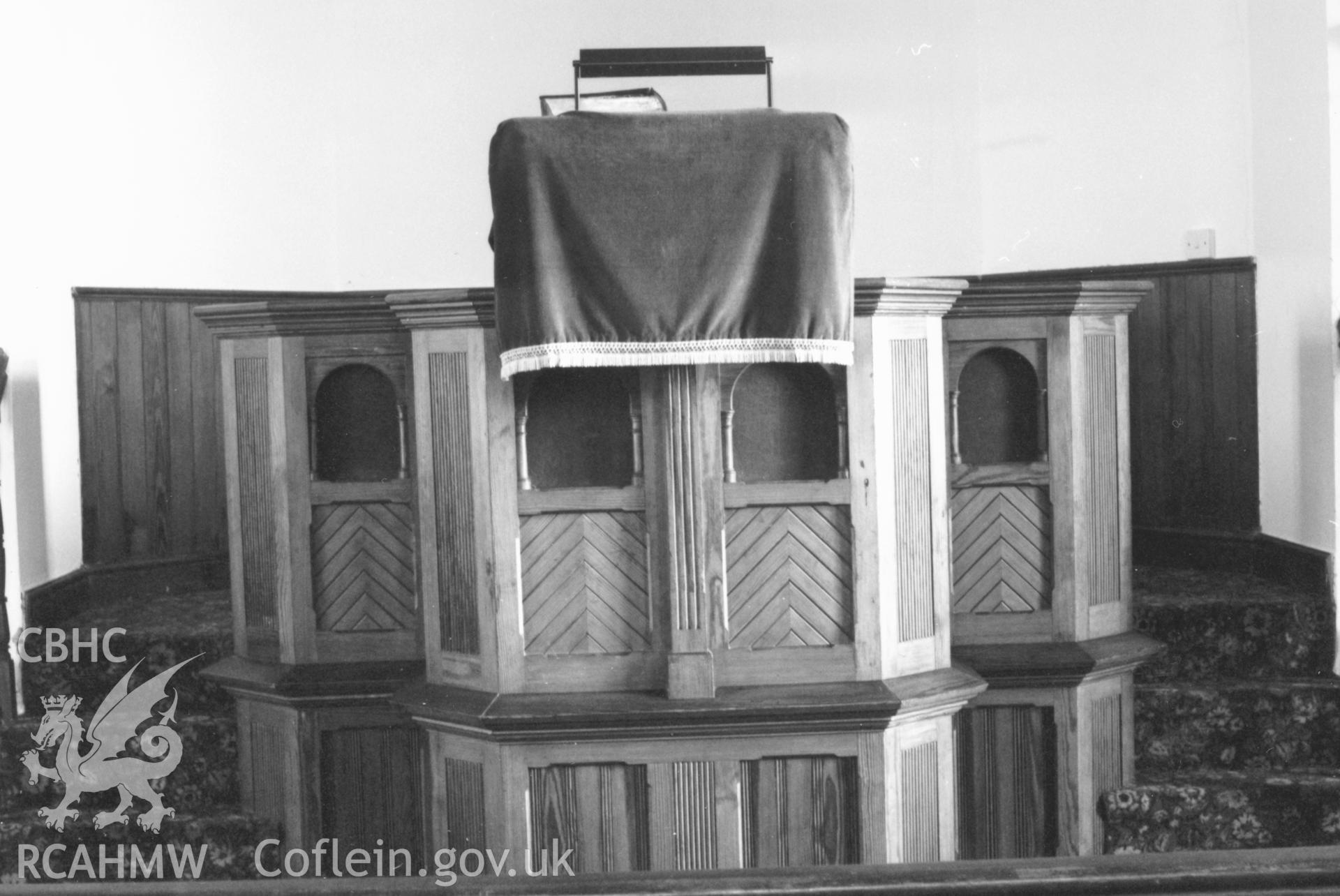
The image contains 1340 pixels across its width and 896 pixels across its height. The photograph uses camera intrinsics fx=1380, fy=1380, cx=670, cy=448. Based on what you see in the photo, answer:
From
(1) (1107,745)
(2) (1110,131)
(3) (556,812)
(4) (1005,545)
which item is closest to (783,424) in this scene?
(4) (1005,545)

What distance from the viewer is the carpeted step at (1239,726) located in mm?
3983

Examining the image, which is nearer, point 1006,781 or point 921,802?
point 921,802

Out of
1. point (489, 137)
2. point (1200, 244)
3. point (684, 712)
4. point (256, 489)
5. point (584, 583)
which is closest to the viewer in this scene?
point (684, 712)

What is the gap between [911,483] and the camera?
3.56m

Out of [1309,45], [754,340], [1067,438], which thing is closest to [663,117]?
[754,340]

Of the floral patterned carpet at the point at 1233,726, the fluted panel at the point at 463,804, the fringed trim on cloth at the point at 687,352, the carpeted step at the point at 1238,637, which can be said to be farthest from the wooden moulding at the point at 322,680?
the carpeted step at the point at 1238,637

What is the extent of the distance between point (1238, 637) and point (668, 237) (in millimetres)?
2294

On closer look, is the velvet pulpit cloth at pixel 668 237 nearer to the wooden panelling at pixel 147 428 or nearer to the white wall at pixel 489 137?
the white wall at pixel 489 137

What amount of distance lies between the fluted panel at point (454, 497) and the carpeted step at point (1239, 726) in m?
2.01

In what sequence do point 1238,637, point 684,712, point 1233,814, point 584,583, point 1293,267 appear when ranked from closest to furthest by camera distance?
point 684,712 → point 584,583 → point 1233,814 → point 1238,637 → point 1293,267

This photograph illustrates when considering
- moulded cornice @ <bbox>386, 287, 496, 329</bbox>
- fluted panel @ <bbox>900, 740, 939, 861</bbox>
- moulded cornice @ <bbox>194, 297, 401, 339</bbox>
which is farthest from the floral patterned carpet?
moulded cornice @ <bbox>194, 297, 401, 339</bbox>

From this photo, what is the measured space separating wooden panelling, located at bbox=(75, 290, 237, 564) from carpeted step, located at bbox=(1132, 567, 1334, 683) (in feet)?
11.1

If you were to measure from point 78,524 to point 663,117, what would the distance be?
280 centimetres

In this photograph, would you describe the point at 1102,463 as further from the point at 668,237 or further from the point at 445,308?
the point at 445,308
